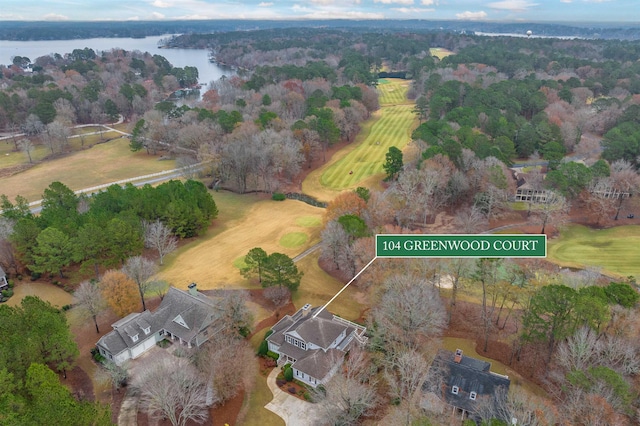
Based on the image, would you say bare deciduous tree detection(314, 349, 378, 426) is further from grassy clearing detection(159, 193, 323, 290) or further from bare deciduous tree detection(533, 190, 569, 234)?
bare deciduous tree detection(533, 190, 569, 234)

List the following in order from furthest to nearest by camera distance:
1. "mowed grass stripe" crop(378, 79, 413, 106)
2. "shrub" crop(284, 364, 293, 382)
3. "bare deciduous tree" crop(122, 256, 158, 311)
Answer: "mowed grass stripe" crop(378, 79, 413, 106) < "bare deciduous tree" crop(122, 256, 158, 311) < "shrub" crop(284, 364, 293, 382)

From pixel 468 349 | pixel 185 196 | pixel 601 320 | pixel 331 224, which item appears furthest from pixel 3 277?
pixel 601 320

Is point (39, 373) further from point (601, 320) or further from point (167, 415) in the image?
point (601, 320)

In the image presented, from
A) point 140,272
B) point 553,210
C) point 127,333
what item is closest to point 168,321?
point 127,333

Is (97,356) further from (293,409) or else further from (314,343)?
(314,343)

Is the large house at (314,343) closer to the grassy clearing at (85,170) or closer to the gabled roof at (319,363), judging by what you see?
the gabled roof at (319,363)

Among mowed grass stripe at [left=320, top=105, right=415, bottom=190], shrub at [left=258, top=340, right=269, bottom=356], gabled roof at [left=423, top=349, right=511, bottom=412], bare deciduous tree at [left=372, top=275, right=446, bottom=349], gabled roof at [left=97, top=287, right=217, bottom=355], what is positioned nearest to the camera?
gabled roof at [left=423, top=349, right=511, bottom=412]

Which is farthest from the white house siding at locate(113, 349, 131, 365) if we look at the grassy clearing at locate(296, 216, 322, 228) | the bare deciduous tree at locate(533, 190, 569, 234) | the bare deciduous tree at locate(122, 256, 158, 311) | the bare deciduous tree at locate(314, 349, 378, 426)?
the bare deciduous tree at locate(533, 190, 569, 234)
